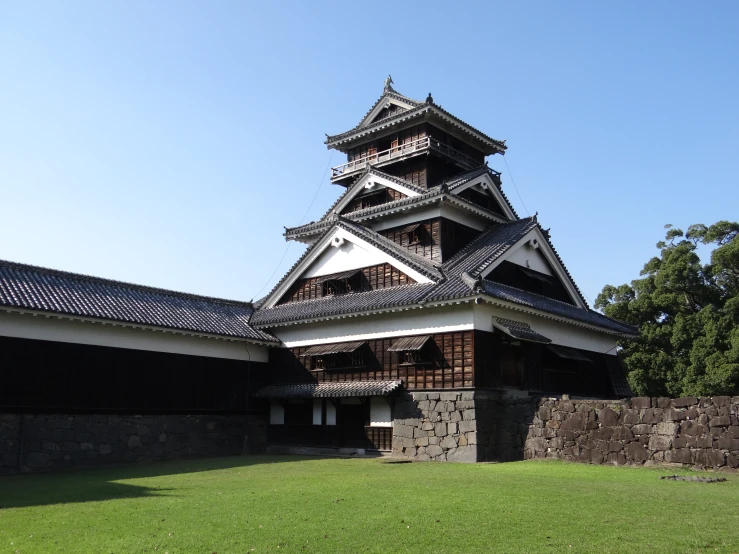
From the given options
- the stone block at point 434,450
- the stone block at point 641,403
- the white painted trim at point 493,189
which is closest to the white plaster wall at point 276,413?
the stone block at point 434,450

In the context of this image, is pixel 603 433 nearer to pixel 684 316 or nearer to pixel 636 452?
pixel 636 452

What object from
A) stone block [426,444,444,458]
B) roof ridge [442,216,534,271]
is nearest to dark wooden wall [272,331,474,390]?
Result: stone block [426,444,444,458]

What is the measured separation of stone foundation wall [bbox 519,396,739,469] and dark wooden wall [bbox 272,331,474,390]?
10.5 feet

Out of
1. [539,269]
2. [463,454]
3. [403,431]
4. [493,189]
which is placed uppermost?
[493,189]

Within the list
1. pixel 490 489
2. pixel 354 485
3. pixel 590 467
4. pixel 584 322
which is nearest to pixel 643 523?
pixel 490 489

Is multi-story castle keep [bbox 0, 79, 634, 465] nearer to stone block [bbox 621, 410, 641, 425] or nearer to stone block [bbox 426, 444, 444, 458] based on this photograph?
stone block [bbox 426, 444, 444, 458]

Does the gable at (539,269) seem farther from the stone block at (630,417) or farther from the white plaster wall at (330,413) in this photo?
the white plaster wall at (330,413)

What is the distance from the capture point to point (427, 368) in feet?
83.7

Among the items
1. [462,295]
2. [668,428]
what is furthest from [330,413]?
[668,428]

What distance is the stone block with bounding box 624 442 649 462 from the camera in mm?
20219

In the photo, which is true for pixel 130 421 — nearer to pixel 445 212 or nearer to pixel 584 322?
pixel 445 212

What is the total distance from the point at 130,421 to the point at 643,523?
67.1 feet

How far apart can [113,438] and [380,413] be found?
414 inches

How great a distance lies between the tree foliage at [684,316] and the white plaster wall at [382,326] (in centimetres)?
1948
